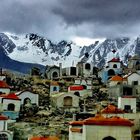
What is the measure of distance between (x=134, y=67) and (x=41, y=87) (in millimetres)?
Result: 26909

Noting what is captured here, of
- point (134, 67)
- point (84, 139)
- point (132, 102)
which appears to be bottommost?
point (84, 139)

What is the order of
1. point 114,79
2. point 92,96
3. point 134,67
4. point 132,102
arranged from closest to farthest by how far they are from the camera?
point 132,102 < point 92,96 < point 114,79 < point 134,67

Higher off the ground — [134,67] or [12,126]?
[134,67]

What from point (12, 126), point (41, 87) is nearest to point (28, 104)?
point (12, 126)

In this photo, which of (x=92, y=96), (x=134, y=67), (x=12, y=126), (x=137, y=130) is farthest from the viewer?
(x=134, y=67)

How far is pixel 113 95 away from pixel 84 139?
46171 millimetres

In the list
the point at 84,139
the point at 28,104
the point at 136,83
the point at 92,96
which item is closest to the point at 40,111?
the point at 28,104

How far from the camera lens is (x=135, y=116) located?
223 ft

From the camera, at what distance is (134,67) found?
113000 millimetres

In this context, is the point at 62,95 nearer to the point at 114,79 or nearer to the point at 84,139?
the point at 114,79

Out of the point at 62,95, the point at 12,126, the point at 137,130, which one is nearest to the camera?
Answer: the point at 137,130

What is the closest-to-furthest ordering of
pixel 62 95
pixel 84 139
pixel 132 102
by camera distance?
pixel 84 139 → pixel 132 102 → pixel 62 95

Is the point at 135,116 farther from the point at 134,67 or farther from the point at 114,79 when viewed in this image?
the point at 134,67

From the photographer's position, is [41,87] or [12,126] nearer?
[12,126]
